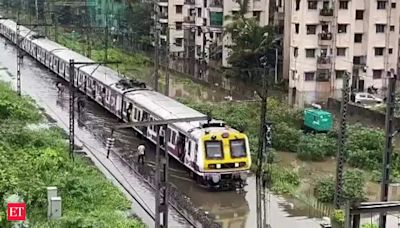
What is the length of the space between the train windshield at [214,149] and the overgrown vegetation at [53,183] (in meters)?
2.81

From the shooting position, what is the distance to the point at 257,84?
44.2 metres

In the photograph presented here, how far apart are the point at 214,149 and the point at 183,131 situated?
1.69 meters

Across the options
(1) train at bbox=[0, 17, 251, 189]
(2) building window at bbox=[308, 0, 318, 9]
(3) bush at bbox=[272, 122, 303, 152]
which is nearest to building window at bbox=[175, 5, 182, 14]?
(2) building window at bbox=[308, 0, 318, 9]

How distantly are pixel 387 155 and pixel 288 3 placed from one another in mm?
33793

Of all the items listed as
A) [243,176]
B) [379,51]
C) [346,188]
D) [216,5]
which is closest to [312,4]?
[379,51]

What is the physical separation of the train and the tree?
10.6 m

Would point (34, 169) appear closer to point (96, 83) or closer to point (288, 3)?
point (96, 83)

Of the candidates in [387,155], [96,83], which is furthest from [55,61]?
[387,155]

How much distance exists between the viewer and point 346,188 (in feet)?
65.0

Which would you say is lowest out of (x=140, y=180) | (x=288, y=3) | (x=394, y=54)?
(x=140, y=180)

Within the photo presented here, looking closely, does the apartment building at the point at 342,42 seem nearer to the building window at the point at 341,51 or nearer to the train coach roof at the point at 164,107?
the building window at the point at 341,51

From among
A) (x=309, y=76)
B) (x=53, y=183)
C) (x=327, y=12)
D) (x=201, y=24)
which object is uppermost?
(x=327, y=12)

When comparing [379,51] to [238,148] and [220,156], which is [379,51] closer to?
[238,148]

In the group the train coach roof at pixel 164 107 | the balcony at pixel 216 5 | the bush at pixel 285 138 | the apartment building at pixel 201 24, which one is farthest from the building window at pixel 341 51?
the train coach roof at pixel 164 107
